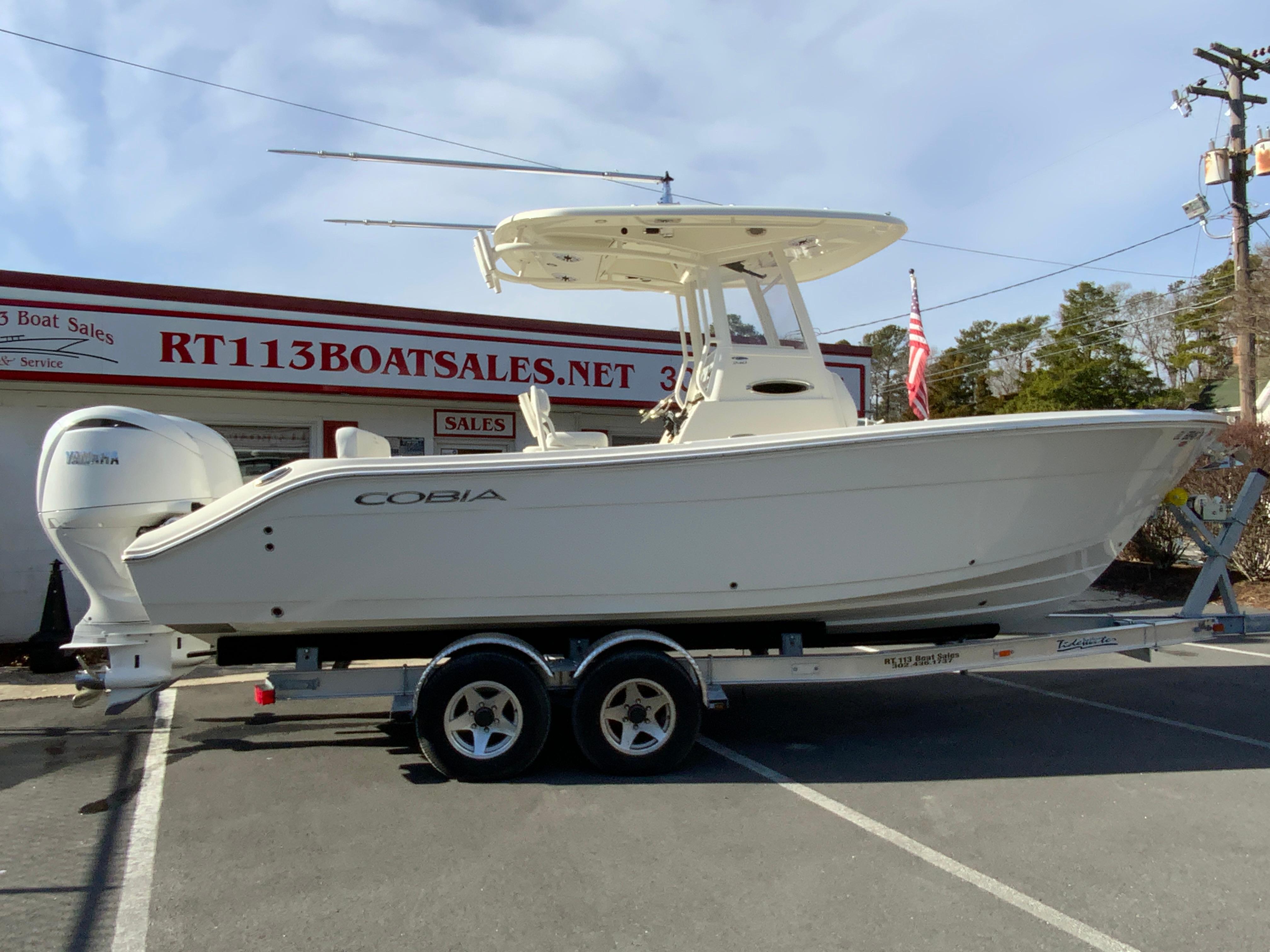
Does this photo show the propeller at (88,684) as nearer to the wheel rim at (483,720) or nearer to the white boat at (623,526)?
the white boat at (623,526)

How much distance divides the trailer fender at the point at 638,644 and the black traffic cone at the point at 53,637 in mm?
5731

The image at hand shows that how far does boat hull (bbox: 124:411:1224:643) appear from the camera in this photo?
14.7ft

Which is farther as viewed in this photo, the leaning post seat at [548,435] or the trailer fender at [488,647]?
the leaning post seat at [548,435]

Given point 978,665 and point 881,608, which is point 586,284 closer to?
point 881,608

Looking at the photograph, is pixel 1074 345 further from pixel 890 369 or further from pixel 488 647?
pixel 488 647

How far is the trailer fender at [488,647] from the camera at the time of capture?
182 inches

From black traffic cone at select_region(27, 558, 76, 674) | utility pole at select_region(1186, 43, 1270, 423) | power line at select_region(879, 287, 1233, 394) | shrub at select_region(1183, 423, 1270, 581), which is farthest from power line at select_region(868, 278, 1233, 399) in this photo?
black traffic cone at select_region(27, 558, 76, 674)

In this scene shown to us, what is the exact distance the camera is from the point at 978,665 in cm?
511

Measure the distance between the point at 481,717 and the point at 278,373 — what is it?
254 inches

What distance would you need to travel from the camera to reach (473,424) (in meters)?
11.3

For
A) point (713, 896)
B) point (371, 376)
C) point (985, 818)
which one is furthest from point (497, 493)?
point (371, 376)

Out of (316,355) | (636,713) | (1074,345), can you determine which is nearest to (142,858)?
(636,713)

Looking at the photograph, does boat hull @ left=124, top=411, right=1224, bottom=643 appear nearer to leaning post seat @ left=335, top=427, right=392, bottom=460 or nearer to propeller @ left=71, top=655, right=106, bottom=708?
leaning post seat @ left=335, top=427, right=392, bottom=460

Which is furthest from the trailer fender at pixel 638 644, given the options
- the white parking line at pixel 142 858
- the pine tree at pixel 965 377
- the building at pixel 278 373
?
the pine tree at pixel 965 377
